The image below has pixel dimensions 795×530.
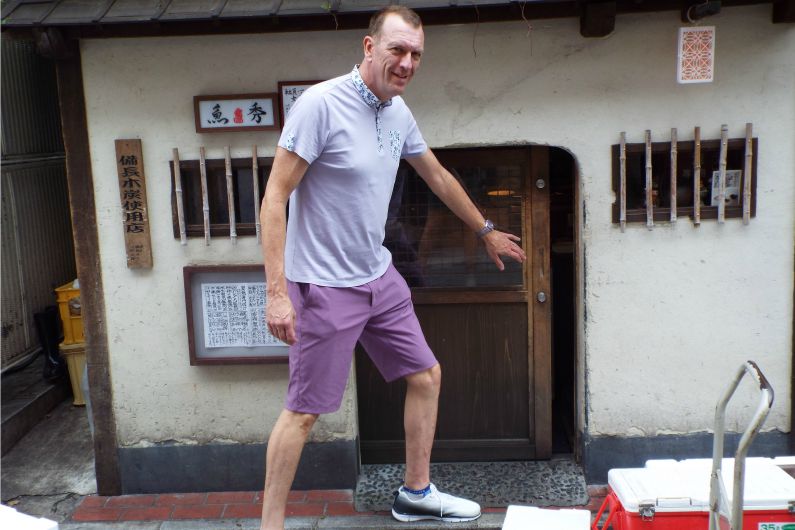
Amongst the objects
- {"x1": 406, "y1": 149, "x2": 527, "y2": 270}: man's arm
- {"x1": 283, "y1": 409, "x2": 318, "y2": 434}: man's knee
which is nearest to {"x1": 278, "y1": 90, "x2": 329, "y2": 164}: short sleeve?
{"x1": 406, "y1": 149, "x2": 527, "y2": 270}: man's arm

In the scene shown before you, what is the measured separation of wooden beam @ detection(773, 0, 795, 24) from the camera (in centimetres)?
435

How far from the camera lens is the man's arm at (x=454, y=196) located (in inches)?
170

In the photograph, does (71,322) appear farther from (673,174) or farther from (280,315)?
(673,174)

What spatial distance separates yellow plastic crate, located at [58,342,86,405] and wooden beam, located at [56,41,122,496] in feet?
5.47

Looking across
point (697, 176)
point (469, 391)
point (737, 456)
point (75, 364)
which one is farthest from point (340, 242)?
point (75, 364)

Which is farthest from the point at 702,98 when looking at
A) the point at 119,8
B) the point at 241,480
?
the point at 241,480

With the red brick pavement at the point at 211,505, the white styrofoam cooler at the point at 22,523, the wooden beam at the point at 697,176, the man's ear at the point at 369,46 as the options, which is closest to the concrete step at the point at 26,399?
the red brick pavement at the point at 211,505

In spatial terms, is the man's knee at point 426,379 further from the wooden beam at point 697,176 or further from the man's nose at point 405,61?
the wooden beam at point 697,176

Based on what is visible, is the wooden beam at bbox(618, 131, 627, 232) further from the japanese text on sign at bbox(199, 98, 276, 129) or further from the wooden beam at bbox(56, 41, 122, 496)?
the wooden beam at bbox(56, 41, 122, 496)

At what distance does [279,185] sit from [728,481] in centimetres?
235

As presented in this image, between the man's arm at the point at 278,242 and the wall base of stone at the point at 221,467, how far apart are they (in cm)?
158

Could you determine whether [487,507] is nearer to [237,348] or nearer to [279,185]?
[237,348]

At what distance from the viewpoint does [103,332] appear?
497 centimetres

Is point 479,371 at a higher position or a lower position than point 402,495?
higher
